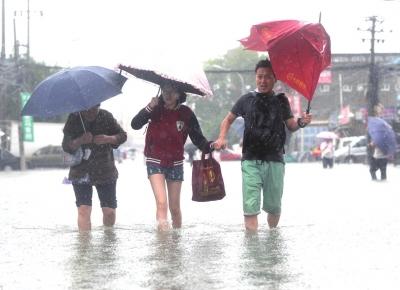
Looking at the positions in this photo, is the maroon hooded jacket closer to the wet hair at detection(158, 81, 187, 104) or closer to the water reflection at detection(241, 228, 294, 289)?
the wet hair at detection(158, 81, 187, 104)

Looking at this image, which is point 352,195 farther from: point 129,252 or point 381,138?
point 129,252

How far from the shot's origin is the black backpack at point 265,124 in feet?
22.5

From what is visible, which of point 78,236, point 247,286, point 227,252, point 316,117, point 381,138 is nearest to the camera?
point 247,286

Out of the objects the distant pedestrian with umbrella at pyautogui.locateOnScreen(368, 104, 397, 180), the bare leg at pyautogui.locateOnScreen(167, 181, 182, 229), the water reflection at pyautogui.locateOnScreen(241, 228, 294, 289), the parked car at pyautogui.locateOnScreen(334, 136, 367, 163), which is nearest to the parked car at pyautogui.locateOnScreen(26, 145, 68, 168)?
the parked car at pyautogui.locateOnScreen(334, 136, 367, 163)

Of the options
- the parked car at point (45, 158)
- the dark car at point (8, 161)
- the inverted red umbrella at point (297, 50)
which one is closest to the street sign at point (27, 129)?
the parked car at point (45, 158)

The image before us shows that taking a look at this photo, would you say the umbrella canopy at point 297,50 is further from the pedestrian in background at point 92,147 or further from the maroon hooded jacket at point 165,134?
the pedestrian in background at point 92,147

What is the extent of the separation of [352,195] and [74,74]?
805cm

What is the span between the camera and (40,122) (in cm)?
5222

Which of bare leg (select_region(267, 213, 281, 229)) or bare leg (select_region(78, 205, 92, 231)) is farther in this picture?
bare leg (select_region(78, 205, 92, 231))

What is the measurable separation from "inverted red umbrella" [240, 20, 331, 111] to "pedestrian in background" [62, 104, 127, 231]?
1553 millimetres

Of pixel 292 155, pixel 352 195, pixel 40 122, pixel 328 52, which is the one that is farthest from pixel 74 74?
pixel 292 155

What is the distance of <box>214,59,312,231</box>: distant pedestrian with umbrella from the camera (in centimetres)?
688

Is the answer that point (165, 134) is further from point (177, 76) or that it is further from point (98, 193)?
point (98, 193)

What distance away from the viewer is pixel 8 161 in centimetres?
4584
